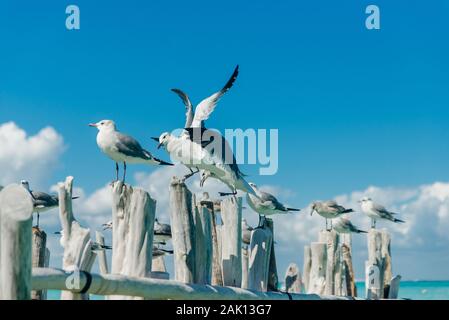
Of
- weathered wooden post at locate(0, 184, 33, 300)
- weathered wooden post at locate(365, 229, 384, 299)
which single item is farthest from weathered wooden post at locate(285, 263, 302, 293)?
weathered wooden post at locate(0, 184, 33, 300)

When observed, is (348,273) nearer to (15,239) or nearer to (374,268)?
(374,268)

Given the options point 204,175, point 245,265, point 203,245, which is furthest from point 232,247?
point 245,265

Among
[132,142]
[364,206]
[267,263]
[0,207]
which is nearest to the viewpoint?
[0,207]

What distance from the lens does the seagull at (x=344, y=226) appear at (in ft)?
54.3

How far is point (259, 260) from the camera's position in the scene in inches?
382

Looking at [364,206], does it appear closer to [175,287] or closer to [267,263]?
[267,263]

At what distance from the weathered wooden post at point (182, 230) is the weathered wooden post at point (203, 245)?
0.44ft

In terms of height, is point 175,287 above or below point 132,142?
below

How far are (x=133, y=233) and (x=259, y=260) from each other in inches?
106

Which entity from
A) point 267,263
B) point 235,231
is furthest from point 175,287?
point 267,263

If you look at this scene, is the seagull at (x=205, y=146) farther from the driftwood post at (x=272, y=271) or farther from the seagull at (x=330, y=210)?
the seagull at (x=330, y=210)

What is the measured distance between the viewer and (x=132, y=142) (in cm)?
1059
